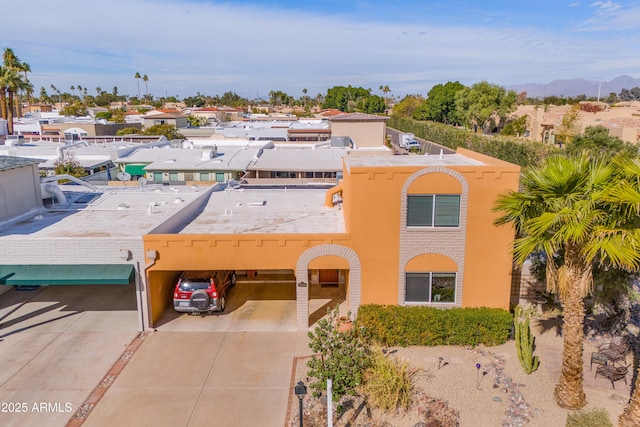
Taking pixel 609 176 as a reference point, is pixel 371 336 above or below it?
below

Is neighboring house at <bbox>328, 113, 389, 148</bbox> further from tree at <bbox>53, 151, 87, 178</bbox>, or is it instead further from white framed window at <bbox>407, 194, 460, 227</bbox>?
white framed window at <bbox>407, 194, 460, 227</bbox>

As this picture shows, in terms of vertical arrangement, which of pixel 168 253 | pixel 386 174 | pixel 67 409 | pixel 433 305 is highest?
pixel 386 174

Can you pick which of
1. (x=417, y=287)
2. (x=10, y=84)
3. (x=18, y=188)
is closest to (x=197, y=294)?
(x=417, y=287)

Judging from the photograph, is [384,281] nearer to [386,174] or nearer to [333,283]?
[386,174]

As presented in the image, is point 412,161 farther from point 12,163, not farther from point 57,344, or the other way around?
point 12,163

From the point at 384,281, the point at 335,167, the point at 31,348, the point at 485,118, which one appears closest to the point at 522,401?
the point at 384,281

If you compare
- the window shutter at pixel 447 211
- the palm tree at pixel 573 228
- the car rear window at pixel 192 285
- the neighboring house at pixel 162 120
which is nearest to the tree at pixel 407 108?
the neighboring house at pixel 162 120

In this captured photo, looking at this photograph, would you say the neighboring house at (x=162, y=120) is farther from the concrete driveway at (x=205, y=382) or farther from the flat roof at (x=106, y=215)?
the concrete driveway at (x=205, y=382)
